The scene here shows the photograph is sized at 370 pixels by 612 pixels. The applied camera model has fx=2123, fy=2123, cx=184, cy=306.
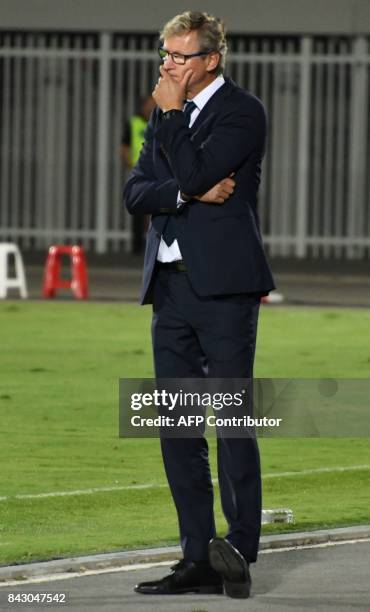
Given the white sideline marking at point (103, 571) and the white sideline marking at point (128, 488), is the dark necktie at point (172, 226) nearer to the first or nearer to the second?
the white sideline marking at point (103, 571)

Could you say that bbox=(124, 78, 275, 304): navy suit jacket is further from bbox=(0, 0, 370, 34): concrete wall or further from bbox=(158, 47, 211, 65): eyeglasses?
bbox=(0, 0, 370, 34): concrete wall

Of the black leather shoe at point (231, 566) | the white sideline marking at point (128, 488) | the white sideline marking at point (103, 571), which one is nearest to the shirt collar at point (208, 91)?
the black leather shoe at point (231, 566)

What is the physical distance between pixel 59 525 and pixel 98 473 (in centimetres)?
158

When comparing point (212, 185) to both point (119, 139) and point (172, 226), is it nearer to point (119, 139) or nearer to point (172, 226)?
point (172, 226)

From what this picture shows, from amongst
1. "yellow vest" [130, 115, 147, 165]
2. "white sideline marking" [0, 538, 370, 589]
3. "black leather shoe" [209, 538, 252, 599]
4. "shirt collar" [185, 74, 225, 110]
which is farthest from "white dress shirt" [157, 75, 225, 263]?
"yellow vest" [130, 115, 147, 165]

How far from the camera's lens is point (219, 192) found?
730cm

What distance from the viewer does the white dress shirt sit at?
7426 mm

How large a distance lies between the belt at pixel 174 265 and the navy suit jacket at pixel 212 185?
4 centimetres

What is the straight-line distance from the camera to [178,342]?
291 inches

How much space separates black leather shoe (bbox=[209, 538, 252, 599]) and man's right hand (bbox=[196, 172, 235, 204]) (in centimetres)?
117

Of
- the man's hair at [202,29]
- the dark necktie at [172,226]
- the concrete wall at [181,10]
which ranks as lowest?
the concrete wall at [181,10]

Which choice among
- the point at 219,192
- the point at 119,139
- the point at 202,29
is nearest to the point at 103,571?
the point at 219,192

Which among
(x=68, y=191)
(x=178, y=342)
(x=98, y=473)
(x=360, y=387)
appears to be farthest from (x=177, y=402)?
(x=68, y=191)

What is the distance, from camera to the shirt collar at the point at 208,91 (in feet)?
24.4
